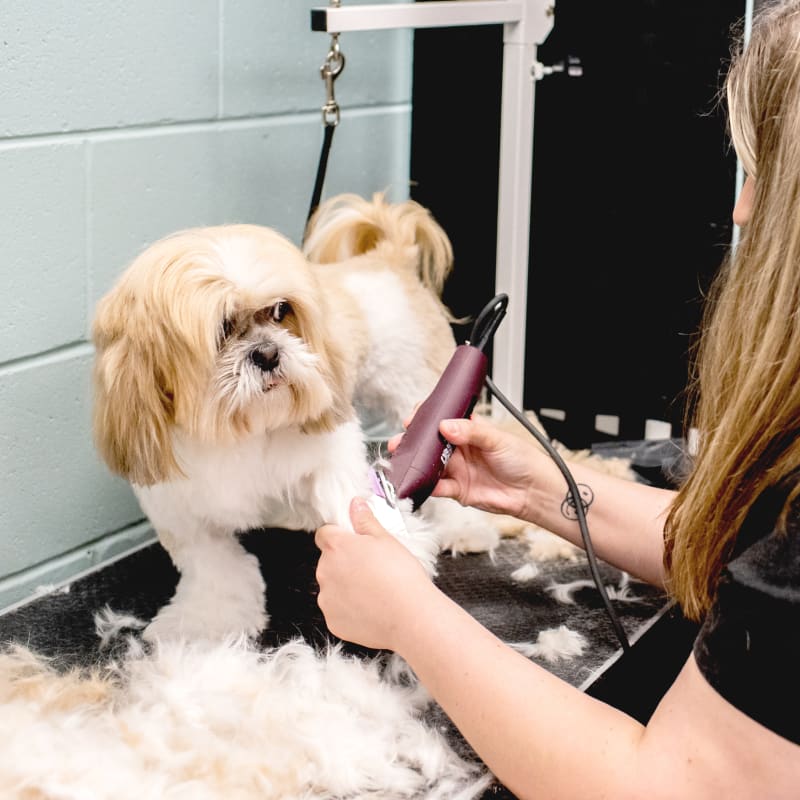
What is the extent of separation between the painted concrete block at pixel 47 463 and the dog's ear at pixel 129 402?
1.05ft

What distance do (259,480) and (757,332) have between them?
0.60 meters

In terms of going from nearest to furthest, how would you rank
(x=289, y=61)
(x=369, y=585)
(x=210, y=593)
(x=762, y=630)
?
(x=762, y=630) < (x=369, y=585) < (x=210, y=593) < (x=289, y=61)

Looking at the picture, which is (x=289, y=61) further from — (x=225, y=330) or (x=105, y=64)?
(x=225, y=330)

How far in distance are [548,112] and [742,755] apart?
1.30 m

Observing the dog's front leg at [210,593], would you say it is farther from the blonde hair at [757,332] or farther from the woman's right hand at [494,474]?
the blonde hair at [757,332]

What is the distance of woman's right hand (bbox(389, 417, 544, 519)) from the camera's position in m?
1.27

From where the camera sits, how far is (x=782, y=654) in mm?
680

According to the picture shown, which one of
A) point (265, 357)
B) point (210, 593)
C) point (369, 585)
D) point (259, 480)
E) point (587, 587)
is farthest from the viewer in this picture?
point (587, 587)

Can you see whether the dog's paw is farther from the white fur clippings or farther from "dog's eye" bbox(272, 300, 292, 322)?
"dog's eye" bbox(272, 300, 292, 322)

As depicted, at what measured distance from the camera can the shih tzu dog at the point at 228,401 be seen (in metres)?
1.06

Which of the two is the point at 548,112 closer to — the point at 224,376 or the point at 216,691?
the point at 224,376

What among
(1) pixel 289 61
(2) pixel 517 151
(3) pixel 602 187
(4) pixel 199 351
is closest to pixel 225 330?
(4) pixel 199 351

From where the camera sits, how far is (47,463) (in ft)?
4.72

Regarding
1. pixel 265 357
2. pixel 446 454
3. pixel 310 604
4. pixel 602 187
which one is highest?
pixel 602 187
